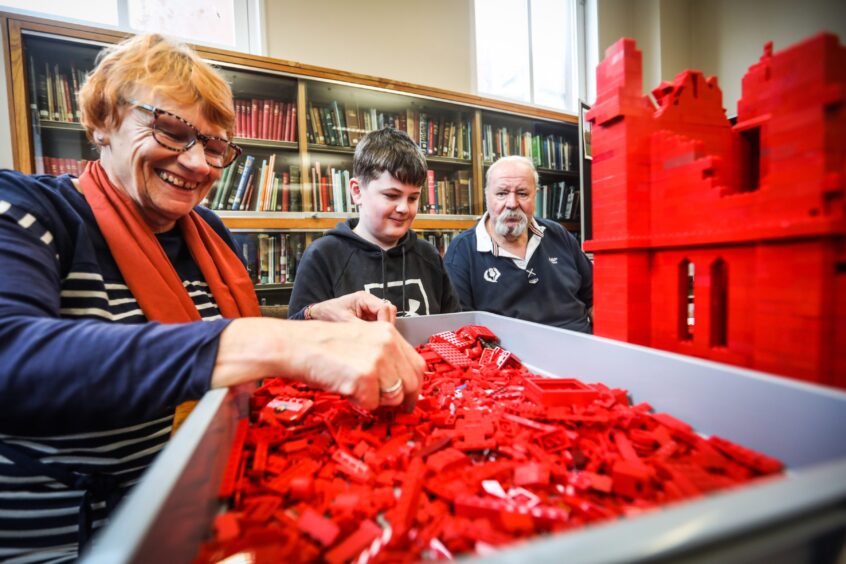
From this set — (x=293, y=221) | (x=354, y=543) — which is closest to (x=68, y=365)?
(x=354, y=543)

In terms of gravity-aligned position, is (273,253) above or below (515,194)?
below

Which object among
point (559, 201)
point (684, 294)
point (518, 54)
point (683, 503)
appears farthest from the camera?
point (559, 201)

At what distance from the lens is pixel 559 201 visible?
11.4 ft

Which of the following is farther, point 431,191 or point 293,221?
point 431,191

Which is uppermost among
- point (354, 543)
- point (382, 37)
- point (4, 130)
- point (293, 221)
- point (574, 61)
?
point (382, 37)

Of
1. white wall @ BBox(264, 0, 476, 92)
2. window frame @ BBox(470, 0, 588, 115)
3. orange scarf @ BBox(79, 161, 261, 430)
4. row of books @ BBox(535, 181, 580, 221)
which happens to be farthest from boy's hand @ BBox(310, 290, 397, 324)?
row of books @ BBox(535, 181, 580, 221)

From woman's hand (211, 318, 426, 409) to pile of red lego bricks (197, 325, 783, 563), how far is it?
0.08m

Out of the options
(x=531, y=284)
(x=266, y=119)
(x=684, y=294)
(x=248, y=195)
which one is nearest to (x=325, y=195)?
(x=248, y=195)

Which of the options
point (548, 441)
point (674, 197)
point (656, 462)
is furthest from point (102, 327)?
point (674, 197)

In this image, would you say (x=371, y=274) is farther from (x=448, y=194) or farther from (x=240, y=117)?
(x=448, y=194)

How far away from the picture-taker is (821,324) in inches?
17.8

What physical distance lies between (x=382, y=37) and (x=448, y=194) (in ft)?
4.09

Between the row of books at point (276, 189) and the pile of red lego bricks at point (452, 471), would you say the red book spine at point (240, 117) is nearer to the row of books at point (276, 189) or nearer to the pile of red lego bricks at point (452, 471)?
the row of books at point (276, 189)

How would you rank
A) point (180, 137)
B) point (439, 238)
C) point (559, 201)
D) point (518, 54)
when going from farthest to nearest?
point (559, 201) < point (439, 238) < point (518, 54) < point (180, 137)
